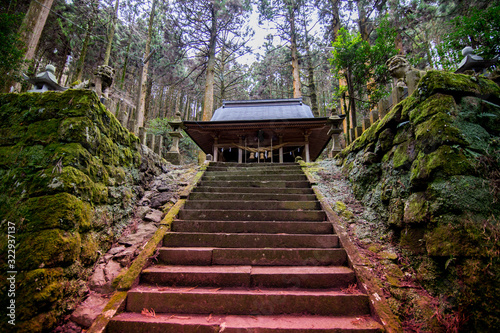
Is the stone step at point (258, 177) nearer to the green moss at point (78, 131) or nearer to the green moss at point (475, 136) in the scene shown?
the green moss at point (78, 131)

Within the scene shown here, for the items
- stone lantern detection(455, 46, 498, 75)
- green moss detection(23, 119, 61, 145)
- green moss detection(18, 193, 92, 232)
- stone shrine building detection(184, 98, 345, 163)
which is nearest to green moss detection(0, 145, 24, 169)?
green moss detection(23, 119, 61, 145)

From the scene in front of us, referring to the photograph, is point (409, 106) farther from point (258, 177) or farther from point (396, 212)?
point (258, 177)

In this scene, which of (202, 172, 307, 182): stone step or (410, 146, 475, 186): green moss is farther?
(202, 172, 307, 182): stone step

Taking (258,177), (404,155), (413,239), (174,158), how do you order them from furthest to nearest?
(174,158) → (258,177) → (404,155) → (413,239)

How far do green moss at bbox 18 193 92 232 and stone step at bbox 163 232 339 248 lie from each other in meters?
1.29

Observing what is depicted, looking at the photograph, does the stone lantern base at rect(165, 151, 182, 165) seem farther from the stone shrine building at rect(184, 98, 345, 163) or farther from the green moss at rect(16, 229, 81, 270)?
the green moss at rect(16, 229, 81, 270)

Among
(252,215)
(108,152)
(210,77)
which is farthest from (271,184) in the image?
(210,77)

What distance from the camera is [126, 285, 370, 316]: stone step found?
2332 mm

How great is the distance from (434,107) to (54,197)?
4753 mm

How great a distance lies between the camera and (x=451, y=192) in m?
2.27

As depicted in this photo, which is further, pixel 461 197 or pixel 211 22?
pixel 211 22

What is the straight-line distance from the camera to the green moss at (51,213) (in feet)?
7.45

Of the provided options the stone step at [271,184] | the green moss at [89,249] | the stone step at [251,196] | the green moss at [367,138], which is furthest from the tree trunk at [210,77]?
the green moss at [89,249]

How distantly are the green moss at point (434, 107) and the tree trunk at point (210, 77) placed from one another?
1054cm
